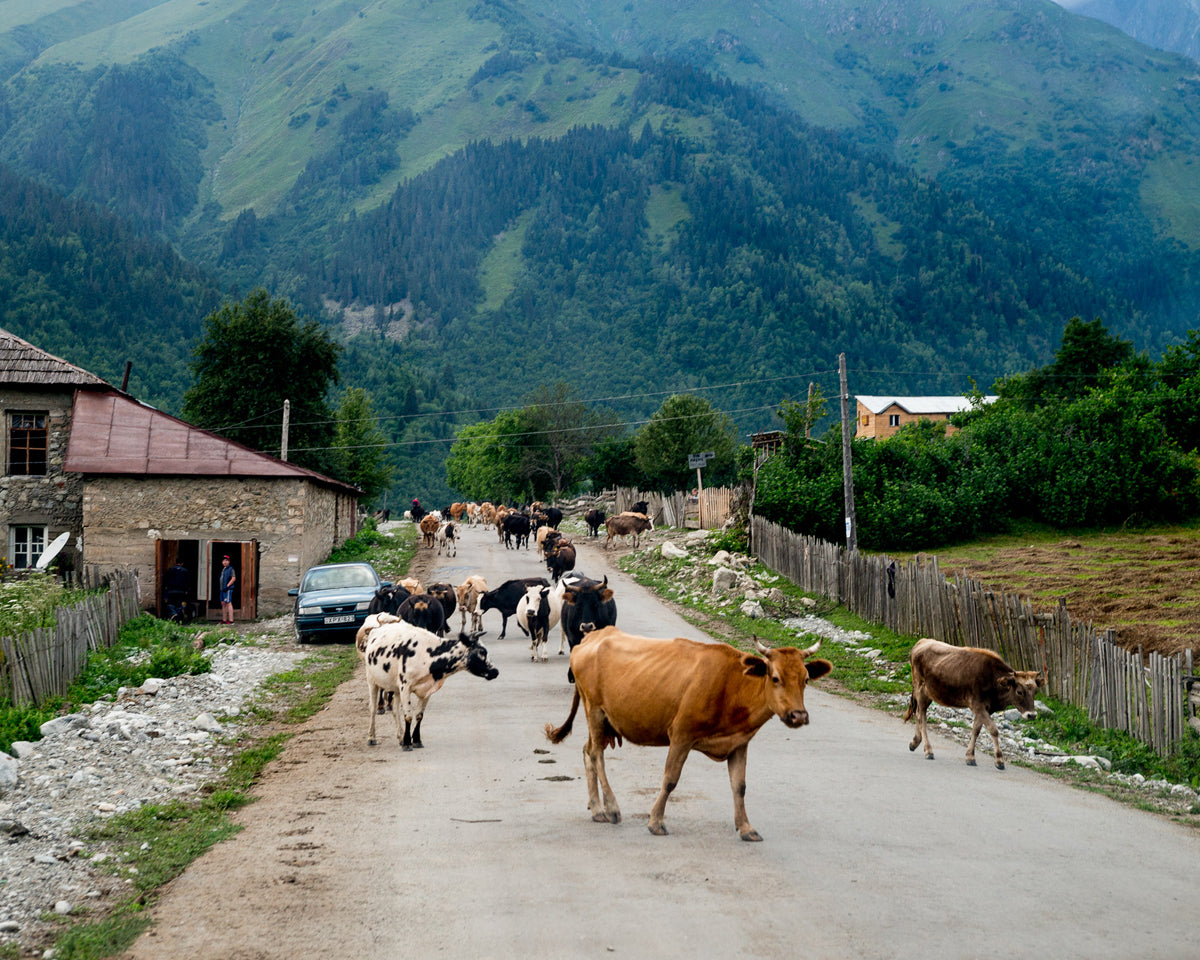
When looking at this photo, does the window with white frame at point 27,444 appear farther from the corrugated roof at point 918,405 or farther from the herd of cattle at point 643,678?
the corrugated roof at point 918,405

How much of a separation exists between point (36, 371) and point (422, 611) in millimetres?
19349

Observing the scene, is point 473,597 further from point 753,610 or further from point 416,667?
point 416,667

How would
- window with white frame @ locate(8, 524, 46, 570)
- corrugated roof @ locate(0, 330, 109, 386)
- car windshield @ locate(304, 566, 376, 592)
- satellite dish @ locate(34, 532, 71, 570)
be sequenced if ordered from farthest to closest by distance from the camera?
corrugated roof @ locate(0, 330, 109, 386)
window with white frame @ locate(8, 524, 46, 570)
satellite dish @ locate(34, 532, 71, 570)
car windshield @ locate(304, 566, 376, 592)

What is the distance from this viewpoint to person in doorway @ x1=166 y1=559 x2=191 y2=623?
86.2ft

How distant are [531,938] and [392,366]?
160679 mm

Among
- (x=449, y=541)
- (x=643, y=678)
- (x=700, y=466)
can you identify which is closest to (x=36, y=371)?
(x=449, y=541)

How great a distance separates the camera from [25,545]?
29953mm

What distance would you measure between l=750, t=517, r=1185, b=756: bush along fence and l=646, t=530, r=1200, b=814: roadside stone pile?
65 cm

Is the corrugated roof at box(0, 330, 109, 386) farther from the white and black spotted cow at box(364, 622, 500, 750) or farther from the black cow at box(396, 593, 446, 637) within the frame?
the white and black spotted cow at box(364, 622, 500, 750)

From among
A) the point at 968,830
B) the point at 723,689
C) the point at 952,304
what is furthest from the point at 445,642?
the point at 952,304

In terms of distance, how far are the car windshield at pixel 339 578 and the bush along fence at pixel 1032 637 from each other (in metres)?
11.1

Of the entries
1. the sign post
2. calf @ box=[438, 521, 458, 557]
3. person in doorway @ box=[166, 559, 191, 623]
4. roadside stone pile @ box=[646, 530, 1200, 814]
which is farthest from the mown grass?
person in doorway @ box=[166, 559, 191, 623]

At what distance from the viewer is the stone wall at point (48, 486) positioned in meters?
30.0

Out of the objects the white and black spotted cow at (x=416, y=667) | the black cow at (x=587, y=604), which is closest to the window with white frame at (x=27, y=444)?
the black cow at (x=587, y=604)
